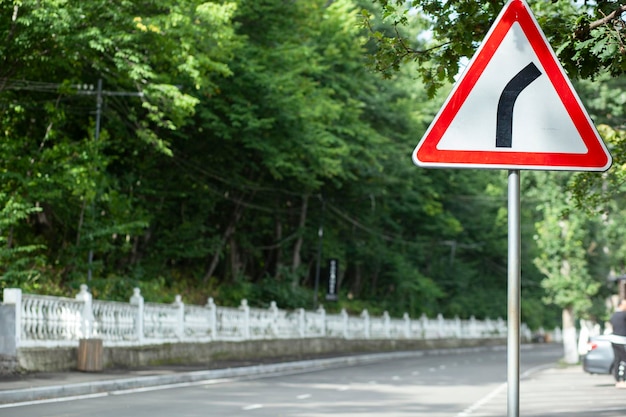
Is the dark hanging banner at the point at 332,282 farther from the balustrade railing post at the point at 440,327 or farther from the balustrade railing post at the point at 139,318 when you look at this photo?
the balustrade railing post at the point at 139,318

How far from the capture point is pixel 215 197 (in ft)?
140

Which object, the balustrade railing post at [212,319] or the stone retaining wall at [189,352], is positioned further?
the balustrade railing post at [212,319]

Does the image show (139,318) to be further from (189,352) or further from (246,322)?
(246,322)

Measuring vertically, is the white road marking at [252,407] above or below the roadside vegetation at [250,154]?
below

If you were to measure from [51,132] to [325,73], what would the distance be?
15136 millimetres

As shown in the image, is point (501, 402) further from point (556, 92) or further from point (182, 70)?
point (556, 92)

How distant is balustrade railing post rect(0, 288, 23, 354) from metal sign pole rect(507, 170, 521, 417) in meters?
17.1

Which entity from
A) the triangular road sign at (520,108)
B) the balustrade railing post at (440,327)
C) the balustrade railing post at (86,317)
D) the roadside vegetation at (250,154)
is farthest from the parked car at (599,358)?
the balustrade railing post at (440,327)

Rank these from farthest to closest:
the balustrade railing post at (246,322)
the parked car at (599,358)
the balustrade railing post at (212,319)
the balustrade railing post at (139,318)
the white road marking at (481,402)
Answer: the balustrade railing post at (246,322) < the balustrade railing post at (212,319) < the parked car at (599,358) < the balustrade railing post at (139,318) < the white road marking at (481,402)

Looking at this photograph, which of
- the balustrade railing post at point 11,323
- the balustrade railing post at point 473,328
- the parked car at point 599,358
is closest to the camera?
the balustrade railing post at point 11,323

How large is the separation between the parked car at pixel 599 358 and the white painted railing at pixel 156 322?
10.2 meters

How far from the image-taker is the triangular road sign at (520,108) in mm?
4559

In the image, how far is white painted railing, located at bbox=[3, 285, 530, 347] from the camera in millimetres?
22044

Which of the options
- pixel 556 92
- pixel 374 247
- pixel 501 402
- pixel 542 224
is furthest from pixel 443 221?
pixel 556 92
